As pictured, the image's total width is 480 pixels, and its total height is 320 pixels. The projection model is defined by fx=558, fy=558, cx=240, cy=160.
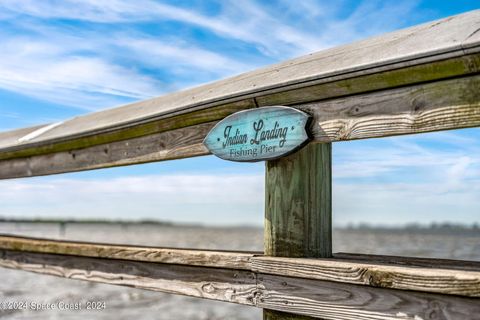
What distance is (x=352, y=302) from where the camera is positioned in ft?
7.05

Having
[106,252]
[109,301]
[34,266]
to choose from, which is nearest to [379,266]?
[106,252]

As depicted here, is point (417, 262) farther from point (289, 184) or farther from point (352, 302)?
point (289, 184)

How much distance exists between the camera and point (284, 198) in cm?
241

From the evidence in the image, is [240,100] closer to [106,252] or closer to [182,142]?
[182,142]

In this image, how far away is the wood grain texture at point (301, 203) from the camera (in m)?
2.38

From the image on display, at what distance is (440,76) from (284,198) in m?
0.83

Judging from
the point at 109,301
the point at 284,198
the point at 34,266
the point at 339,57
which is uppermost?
the point at 339,57

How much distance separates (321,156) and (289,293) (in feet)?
1.96

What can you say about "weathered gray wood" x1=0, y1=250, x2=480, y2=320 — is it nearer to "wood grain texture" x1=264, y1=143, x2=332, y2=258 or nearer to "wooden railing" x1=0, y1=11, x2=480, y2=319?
"wooden railing" x1=0, y1=11, x2=480, y2=319

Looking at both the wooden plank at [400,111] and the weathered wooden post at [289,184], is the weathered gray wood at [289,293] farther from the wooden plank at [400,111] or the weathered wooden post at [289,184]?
the wooden plank at [400,111]

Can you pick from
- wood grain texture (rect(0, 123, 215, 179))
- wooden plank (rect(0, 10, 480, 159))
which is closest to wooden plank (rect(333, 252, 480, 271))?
wooden plank (rect(0, 10, 480, 159))

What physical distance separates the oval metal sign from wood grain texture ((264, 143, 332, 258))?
9 cm

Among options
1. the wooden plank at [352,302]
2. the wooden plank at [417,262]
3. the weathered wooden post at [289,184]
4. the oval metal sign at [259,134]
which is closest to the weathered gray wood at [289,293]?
the wooden plank at [352,302]

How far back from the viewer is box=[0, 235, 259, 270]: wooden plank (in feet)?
8.46
